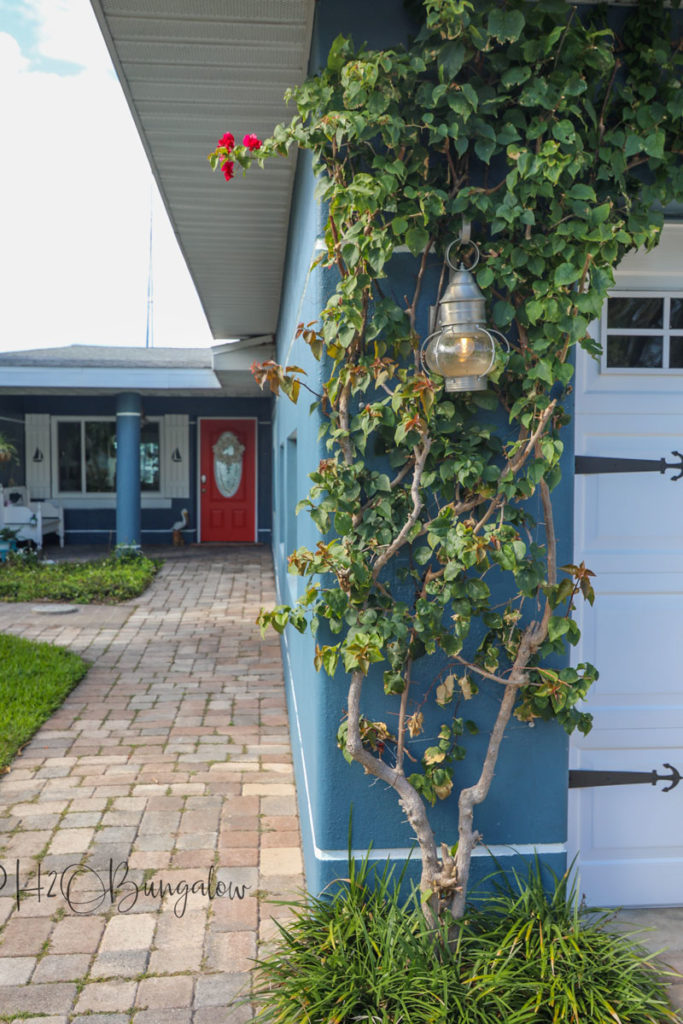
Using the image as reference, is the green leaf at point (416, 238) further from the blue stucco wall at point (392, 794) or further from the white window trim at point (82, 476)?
the white window trim at point (82, 476)

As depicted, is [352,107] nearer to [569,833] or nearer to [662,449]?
[662,449]

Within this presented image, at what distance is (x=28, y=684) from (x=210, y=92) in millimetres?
4144

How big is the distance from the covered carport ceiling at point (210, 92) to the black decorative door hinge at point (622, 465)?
5.43 ft

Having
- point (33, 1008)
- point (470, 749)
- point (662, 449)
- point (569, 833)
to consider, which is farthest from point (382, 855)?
point (662, 449)

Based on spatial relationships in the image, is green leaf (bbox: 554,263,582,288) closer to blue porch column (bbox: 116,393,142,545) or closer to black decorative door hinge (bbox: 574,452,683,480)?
black decorative door hinge (bbox: 574,452,683,480)

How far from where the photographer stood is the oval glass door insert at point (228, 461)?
15.1 m

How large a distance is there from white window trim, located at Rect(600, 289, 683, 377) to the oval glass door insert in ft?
40.5

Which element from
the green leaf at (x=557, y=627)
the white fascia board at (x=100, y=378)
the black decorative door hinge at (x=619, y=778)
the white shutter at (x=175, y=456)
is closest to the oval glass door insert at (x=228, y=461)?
the white shutter at (x=175, y=456)

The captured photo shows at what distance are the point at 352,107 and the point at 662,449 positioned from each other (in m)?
1.57

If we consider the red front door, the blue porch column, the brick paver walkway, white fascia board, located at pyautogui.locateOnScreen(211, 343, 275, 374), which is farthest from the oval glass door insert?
the brick paver walkway

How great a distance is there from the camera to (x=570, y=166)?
2330 mm

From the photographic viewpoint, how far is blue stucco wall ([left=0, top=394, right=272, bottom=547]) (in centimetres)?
1498

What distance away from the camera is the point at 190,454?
15109 mm

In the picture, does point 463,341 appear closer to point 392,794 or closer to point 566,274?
point 566,274
